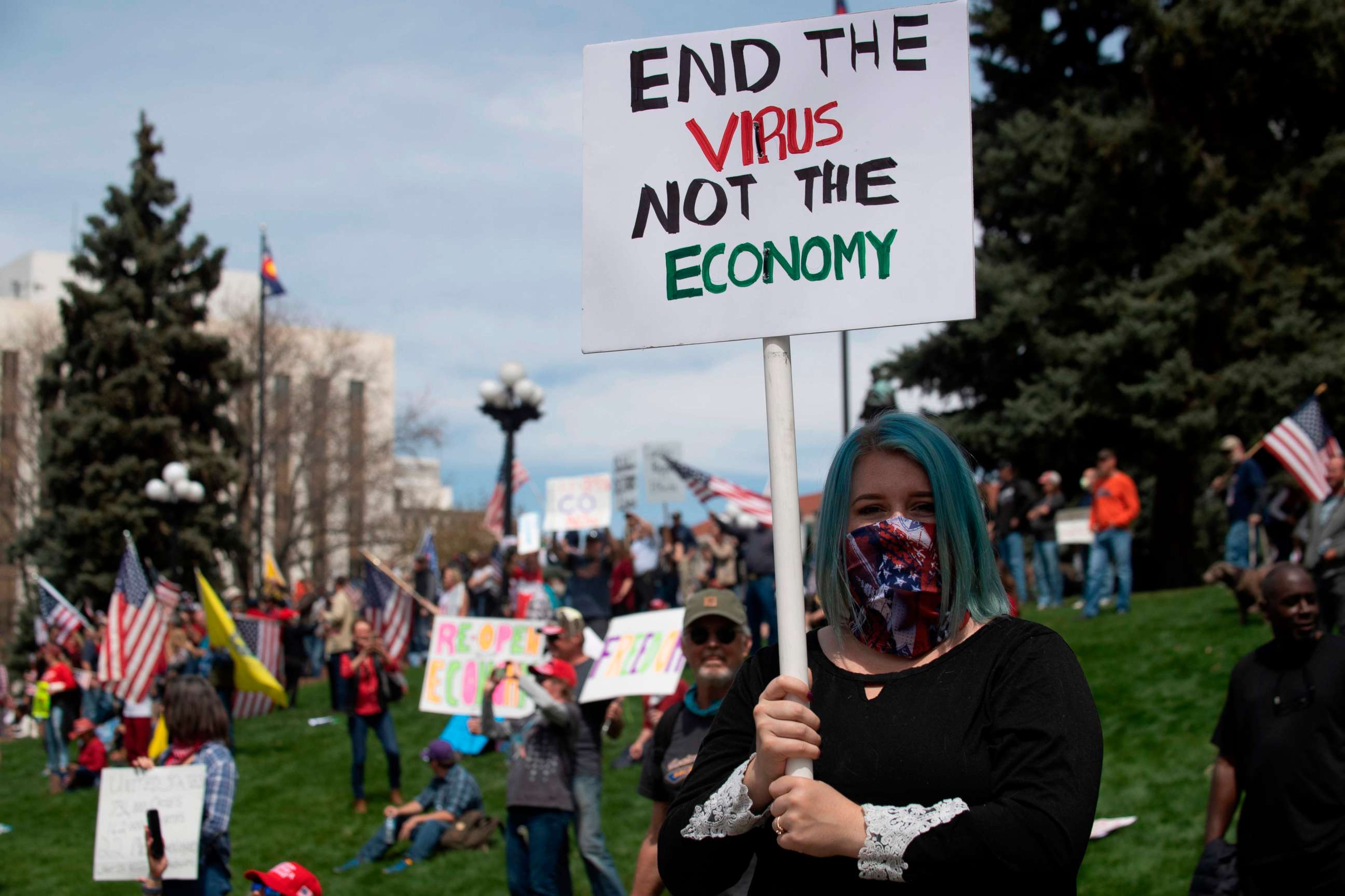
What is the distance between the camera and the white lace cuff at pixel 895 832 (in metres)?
2.06

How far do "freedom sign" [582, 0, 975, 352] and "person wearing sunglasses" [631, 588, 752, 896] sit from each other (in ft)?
7.61

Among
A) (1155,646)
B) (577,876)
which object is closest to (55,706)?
(577,876)

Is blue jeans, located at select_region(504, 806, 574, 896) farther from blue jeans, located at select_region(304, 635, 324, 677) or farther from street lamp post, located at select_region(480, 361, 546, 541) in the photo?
blue jeans, located at select_region(304, 635, 324, 677)

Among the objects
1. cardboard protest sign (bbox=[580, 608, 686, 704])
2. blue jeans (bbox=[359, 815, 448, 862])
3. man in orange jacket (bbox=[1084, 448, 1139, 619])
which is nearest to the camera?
cardboard protest sign (bbox=[580, 608, 686, 704])

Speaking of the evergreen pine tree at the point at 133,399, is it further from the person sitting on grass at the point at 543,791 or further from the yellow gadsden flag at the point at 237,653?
the person sitting on grass at the point at 543,791

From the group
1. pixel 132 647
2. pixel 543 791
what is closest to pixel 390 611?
pixel 132 647

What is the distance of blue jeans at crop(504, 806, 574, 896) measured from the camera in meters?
Result: 7.29

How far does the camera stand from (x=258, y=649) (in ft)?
60.5

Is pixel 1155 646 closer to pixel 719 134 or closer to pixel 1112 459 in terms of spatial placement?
pixel 1112 459

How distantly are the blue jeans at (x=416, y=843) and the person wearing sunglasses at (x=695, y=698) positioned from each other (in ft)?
21.7

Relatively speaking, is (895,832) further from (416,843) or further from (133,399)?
(133,399)

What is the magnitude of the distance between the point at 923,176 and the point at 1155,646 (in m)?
12.2

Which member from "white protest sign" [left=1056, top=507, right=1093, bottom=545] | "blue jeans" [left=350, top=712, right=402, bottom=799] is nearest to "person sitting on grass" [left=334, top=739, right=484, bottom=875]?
"blue jeans" [left=350, top=712, right=402, bottom=799]

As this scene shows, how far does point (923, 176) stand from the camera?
2535 millimetres
